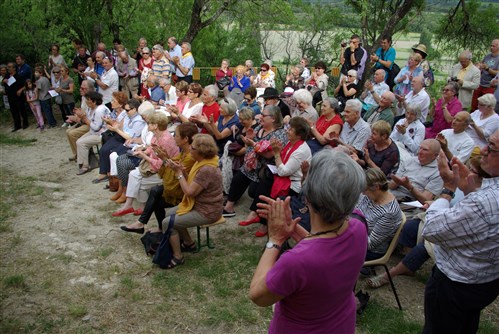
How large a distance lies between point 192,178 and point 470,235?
270 cm

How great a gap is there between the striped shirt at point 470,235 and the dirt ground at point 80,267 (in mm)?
1531

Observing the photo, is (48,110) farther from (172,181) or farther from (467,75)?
(467,75)

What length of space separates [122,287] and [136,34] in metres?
13.5

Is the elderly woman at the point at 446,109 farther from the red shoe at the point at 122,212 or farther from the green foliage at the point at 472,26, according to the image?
the green foliage at the point at 472,26

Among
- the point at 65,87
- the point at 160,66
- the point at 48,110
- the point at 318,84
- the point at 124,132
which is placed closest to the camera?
the point at 124,132

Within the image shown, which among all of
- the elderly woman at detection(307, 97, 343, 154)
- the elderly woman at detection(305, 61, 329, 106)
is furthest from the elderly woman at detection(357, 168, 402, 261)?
the elderly woman at detection(305, 61, 329, 106)

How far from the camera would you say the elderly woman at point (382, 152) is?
4.84 metres

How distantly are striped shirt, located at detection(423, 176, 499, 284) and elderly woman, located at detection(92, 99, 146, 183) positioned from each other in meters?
5.06

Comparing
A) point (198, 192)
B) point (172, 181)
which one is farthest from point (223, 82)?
point (198, 192)

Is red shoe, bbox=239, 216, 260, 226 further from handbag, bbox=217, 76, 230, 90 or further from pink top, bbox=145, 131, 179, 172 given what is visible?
handbag, bbox=217, 76, 230, 90

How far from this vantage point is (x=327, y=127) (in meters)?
5.70

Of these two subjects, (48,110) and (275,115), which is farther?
(48,110)

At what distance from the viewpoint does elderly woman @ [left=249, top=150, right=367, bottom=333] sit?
1699 millimetres

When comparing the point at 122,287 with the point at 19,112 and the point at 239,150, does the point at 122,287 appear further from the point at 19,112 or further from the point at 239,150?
the point at 19,112
